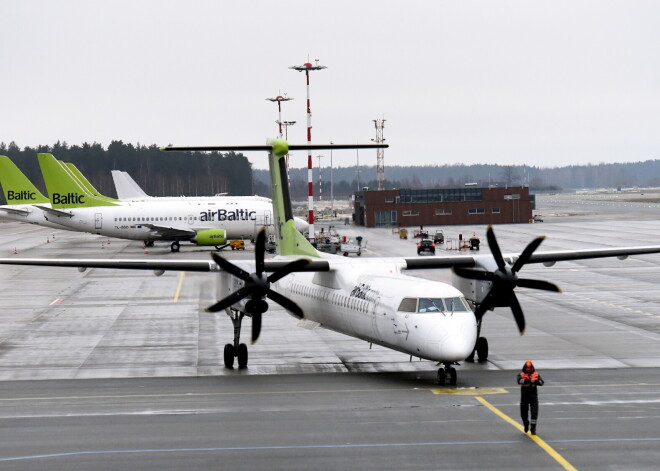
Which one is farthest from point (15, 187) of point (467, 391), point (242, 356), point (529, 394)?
point (529, 394)

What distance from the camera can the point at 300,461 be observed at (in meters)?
17.5

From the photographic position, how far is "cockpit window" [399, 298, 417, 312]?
80.1 feet

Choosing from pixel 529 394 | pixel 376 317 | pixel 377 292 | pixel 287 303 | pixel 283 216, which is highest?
pixel 283 216

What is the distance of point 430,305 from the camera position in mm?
24422

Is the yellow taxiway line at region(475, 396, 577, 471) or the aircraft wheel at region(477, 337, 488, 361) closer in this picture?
the yellow taxiway line at region(475, 396, 577, 471)

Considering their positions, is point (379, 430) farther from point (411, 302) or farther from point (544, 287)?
point (544, 287)

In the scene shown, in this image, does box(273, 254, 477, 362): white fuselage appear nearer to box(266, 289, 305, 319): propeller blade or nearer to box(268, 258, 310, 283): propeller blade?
box(266, 289, 305, 319): propeller blade

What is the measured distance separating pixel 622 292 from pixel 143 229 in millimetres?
47237

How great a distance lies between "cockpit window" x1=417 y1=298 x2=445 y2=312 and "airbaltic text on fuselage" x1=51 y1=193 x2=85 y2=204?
203ft

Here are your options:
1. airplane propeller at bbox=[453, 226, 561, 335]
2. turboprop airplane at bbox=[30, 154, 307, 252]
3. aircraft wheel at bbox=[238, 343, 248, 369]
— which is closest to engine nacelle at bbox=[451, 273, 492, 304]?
airplane propeller at bbox=[453, 226, 561, 335]

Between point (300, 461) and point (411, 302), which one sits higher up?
point (411, 302)

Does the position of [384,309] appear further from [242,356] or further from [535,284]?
[242,356]

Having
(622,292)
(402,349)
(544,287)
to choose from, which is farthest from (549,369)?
(622,292)

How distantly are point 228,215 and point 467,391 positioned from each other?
58436 mm
